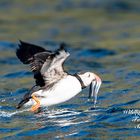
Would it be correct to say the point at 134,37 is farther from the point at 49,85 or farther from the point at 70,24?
the point at 49,85

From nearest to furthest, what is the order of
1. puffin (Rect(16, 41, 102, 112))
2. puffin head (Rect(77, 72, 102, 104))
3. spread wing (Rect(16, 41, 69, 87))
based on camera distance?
spread wing (Rect(16, 41, 69, 87)), puffin (Rect(16, 41, 102, 112)), puffin head (Rect(77, 72, 102, 104))

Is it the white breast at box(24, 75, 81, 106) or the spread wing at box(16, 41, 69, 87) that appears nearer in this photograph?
the spread wing at box(16, 41, 69, 87)

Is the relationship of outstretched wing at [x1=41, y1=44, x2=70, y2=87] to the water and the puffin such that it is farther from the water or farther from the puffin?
the water

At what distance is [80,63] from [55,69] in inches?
261

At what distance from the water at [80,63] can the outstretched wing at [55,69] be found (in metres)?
0.67

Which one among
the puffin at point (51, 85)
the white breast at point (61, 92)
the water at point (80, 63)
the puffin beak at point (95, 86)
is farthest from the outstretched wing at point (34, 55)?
the puffin beak at point (95, 86)

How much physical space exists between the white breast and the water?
0.32m

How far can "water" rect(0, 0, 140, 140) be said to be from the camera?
12.4m

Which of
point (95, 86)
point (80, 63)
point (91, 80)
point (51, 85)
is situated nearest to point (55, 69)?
point (51, 85)

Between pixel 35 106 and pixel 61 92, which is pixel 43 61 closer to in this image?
pixel 61 92

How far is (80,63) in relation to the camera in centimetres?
1959

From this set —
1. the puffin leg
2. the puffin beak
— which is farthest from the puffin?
the puffin beak

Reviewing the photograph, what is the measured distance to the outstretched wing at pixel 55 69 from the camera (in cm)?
1222

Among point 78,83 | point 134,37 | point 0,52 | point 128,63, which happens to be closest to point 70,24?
point 134,37
